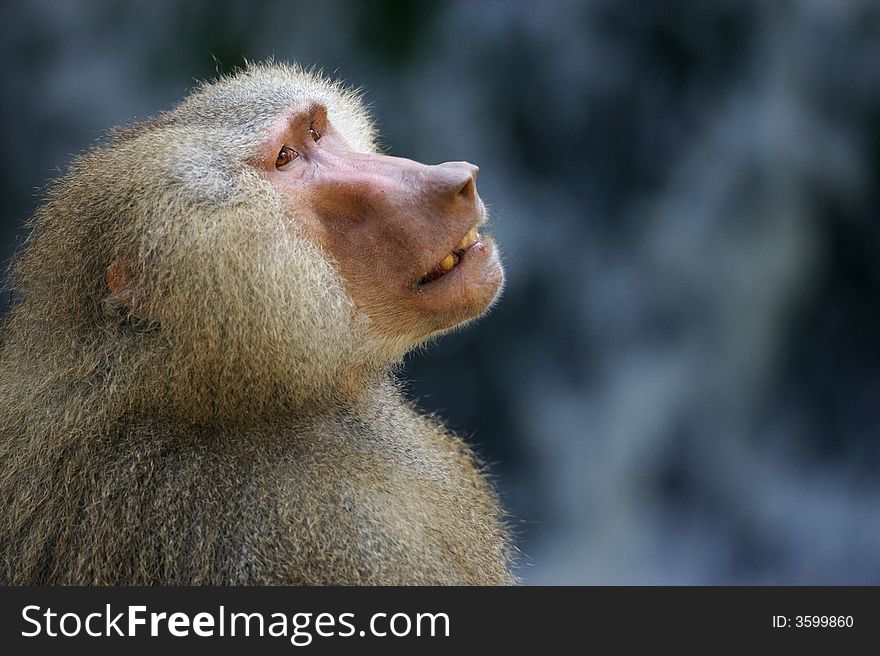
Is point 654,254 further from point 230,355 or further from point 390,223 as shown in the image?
point 230,355

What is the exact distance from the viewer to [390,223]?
2648mm

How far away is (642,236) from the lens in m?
7.07

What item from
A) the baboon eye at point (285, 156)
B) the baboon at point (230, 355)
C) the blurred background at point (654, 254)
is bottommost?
the baboon at point (230, 355)

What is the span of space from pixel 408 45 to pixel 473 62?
457 millimetres

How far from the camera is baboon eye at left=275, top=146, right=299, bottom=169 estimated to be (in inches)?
108

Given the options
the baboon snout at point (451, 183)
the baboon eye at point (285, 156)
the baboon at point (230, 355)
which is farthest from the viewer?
the baboon eye at point (285, 156)

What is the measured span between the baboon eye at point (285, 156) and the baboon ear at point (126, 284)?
1.59ft

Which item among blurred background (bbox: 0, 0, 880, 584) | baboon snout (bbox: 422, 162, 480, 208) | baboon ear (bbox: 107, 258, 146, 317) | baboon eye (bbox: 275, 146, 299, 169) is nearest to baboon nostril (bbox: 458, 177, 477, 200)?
baboon snout (bbox: 422, 162, 480, 208)

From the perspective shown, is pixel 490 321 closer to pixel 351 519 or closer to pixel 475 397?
pixel 475 397

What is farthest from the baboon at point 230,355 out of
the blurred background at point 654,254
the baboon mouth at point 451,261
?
the blurred background at point 654,254

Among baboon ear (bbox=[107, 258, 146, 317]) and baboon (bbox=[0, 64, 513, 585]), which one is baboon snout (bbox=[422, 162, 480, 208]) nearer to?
baboon (bbox=[0, 64, 513, 585])

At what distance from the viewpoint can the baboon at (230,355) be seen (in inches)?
95.0

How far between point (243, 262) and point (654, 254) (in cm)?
506

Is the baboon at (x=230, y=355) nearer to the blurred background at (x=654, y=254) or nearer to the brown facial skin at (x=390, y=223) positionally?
the brown facial skin at (x=390, y=223)
